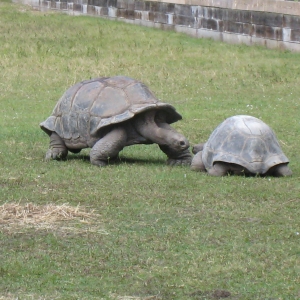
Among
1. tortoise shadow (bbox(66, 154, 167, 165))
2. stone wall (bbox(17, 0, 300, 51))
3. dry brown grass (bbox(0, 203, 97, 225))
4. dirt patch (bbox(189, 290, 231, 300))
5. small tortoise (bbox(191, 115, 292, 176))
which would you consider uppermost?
stone wall (bbox(17, 0, 300, 51))

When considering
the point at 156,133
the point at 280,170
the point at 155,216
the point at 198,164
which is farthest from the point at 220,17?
the point at 155,216

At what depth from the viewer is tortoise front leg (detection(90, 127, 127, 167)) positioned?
8852mm

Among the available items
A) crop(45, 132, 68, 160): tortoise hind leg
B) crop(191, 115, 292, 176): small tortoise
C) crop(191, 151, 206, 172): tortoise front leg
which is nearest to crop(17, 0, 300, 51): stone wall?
crop(45, 132, 68, 160): tortoise hind leg

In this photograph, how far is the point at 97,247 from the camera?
586 centimetres

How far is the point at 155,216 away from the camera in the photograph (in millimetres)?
6738

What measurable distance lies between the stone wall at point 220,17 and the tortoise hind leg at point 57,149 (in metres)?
9.78

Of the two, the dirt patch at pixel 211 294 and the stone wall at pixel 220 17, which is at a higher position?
the stone wall at pixel 220 17

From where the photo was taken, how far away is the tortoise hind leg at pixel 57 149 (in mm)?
9293

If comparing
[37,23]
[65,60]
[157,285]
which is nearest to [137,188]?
[157,285]

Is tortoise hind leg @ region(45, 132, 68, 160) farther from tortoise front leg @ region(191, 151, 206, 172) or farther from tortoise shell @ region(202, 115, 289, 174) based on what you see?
tortoise shell @ region(202, 115, 289, 174)

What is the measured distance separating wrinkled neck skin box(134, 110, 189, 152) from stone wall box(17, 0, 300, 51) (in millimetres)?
9608

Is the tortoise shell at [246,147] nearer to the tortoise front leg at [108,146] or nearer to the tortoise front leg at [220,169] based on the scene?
the tortoise front leg at [220,169]

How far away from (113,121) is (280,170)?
1.83 meters

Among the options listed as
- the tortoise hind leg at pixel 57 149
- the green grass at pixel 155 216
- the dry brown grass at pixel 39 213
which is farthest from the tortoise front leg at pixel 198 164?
the dry brown grass at pixel 39 213
